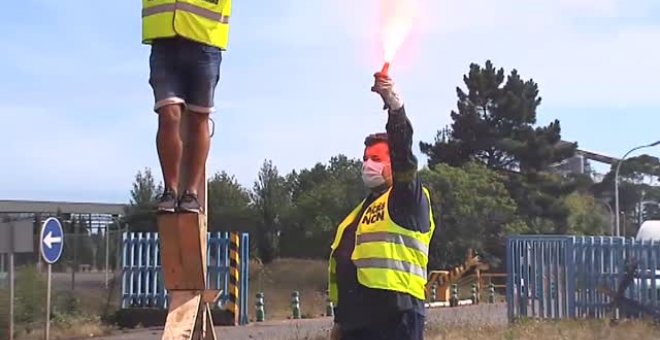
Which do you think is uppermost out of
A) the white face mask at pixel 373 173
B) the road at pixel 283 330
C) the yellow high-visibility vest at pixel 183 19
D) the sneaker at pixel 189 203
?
the yellow high-visibility vest at pixel 183 19

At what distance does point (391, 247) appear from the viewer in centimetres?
631

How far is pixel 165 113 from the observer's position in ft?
19.2

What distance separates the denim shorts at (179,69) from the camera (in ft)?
19.1

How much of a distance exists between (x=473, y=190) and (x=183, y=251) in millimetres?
51032

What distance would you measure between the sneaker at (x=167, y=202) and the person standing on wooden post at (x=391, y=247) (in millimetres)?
1162

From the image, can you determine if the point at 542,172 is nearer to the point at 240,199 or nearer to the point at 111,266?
the point at 240,199

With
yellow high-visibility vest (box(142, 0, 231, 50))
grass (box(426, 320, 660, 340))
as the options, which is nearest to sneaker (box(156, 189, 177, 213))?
yellow high-visibility vest (box(142, 0, 231, 50))

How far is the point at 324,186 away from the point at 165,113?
57581mm

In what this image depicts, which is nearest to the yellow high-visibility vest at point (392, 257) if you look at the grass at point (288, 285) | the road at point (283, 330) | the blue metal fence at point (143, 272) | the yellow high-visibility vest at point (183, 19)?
the yellow high-visibility vest at point (183, 19)

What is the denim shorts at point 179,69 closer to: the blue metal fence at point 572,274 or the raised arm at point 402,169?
the raised arm at point 402,169

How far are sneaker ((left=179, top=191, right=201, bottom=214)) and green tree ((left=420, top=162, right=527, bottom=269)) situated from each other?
4798 cm

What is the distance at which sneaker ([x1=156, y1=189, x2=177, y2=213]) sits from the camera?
18.9 ft

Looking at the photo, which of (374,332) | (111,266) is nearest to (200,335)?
(374,332)

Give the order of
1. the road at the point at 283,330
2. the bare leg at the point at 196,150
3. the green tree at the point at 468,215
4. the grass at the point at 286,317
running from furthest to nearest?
the green tree at the point at 468,215 < the road at the point at 283,330 < the grass at the point at 286,317 < the bare leg at the point at 196,150
